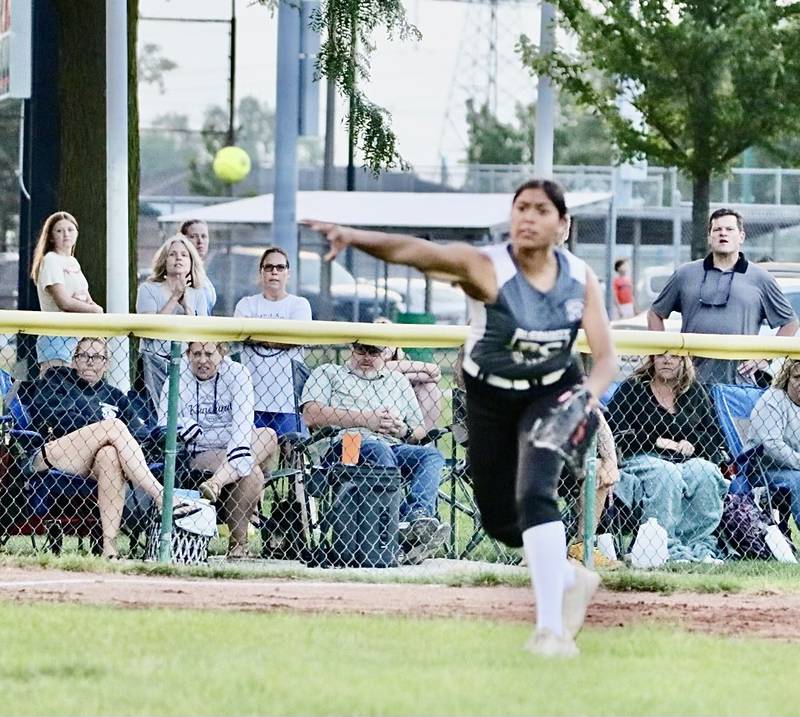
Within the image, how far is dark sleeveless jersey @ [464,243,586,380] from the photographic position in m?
7.02

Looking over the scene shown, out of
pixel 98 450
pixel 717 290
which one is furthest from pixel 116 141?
pixel 717 290

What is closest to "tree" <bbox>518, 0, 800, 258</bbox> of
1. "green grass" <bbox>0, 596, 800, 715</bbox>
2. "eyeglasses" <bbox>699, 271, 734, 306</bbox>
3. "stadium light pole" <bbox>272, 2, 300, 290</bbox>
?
"stadium light pole" <bbox>272, 2, 300, 290</bbox>

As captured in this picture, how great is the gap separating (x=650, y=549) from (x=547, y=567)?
3430mm

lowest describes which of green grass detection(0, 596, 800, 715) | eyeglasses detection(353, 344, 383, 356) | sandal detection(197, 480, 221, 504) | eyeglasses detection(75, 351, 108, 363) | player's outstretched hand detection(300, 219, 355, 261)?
green grass detection(0, 596, 800, 715)

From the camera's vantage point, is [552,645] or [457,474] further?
[457,474]

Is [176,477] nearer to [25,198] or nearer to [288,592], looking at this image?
[288,592]

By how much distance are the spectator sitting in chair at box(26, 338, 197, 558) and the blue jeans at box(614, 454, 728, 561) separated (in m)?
2.49

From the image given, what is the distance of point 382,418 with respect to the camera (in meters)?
10.4

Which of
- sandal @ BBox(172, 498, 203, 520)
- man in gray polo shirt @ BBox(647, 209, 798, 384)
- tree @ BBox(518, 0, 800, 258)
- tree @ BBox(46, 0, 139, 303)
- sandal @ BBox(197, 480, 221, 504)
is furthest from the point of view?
tree @ BBox(518, 0, 800, 258)

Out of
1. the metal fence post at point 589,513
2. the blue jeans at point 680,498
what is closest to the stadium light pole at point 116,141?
the blue jeans at point 680,498

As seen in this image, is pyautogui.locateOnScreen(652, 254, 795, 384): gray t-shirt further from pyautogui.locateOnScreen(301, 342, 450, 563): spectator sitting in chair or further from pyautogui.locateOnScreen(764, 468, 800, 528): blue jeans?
pyautogui.locateOnScreen(301, 342, 450, 563): spectator sitting in chair

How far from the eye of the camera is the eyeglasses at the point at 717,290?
1134cm

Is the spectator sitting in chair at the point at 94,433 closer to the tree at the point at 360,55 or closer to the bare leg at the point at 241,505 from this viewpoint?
the bare leg at the point at 241,505

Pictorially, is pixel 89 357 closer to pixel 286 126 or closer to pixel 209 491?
pixel 209 491
